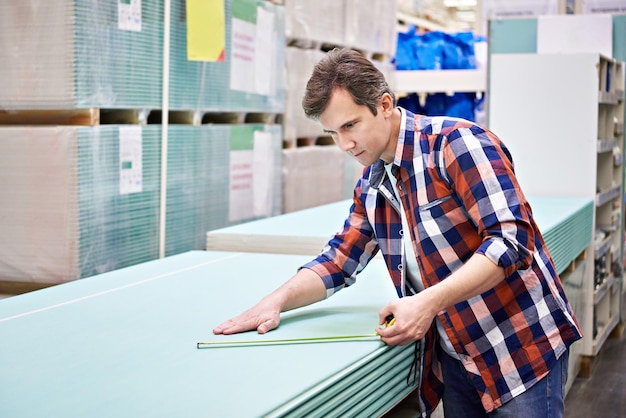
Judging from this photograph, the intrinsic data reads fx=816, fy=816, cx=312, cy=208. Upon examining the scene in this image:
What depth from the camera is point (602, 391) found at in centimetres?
520

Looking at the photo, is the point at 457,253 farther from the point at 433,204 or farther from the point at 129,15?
the point at 129,15

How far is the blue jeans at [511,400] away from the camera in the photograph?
6.99 ft

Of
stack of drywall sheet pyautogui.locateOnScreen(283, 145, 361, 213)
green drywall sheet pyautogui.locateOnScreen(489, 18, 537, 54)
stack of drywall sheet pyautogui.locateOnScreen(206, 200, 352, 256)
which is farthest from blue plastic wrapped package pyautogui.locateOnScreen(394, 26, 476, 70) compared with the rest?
stack of drywall sheet pyautogui.locateOnScreen(206, 200, 352, 256)

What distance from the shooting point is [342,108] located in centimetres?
205

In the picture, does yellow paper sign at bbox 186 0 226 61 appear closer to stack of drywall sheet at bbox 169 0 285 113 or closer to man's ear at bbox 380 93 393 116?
stack of drywall sheet at bbox 169 0 285 113

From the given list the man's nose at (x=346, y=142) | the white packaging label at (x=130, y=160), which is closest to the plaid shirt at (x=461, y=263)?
the man's nose at (x=346, y=142)

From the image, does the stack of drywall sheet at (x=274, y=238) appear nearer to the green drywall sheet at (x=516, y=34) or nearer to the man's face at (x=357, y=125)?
the man's face at (x=357, y=125)

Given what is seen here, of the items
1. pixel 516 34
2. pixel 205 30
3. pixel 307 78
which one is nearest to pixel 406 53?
pixel 516 34

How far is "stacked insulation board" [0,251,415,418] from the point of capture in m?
1.65

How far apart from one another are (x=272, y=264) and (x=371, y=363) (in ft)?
4.74

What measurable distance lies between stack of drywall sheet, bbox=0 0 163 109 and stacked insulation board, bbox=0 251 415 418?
1.02 metres

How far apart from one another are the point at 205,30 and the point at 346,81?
8.31ft

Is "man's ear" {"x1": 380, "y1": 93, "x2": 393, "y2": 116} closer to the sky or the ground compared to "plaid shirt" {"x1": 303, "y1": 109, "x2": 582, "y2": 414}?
closer to the sky

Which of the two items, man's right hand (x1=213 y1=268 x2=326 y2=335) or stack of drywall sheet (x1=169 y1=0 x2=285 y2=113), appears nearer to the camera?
man's right hand (x1=213 y1=268 x2=326 y2=335)
